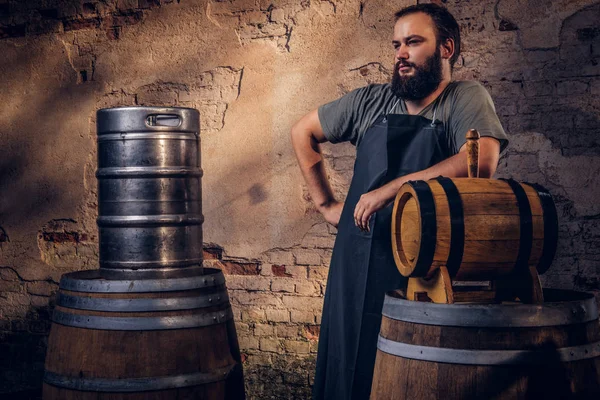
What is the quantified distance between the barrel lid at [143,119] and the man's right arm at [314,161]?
48cm

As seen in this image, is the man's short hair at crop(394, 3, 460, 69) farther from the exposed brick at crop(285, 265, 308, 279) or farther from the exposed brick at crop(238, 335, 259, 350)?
the exposed brick at crop(238, 335, 259, 350)

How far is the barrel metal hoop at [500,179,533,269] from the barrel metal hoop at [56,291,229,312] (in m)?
1.30

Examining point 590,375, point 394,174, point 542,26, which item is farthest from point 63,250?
point 590,375

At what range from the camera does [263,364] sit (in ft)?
13.1

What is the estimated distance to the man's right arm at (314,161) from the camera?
10.3 feet

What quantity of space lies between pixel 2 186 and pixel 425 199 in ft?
10.8

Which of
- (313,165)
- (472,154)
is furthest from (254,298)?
(472,154)

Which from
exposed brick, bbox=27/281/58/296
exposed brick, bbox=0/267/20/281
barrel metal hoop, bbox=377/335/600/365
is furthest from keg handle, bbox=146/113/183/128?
exposed brick, bbox=0/267/20/281

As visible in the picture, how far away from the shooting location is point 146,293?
2779 mm

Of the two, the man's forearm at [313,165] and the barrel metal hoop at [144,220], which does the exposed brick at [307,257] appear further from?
the barrel metal hoop at [144,220]

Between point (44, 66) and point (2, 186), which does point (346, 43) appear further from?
point (2, 186)

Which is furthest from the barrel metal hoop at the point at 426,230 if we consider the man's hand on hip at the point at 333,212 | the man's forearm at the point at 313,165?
the man's forearm at the point at 313,165

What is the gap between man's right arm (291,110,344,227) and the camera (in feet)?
10.3

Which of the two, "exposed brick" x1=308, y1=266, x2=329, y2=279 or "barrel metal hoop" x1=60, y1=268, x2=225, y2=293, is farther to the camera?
"exposed brick" x1=308, y1=266, x2=329, y2=279
